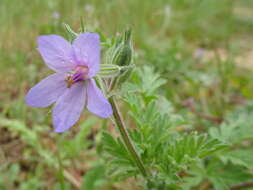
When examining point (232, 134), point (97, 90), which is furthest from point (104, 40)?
point (232, 134)

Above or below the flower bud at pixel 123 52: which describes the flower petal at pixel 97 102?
below

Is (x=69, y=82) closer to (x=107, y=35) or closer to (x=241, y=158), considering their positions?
(x=241, y=158)

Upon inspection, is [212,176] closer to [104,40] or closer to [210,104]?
[104,40]

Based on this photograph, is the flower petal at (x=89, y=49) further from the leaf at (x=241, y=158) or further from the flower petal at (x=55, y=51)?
the leaf at (x=241, y=158)

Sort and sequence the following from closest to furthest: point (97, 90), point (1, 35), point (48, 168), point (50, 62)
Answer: point (97, 90) → point (50, 62) → point (48, 168) → point (1, 35)

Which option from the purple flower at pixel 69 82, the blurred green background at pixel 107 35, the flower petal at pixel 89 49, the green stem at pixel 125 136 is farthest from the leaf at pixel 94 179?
the flower petal at pixel 89 49

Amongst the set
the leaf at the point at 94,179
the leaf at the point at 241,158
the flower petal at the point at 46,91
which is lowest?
the leaf at the point at 94,179

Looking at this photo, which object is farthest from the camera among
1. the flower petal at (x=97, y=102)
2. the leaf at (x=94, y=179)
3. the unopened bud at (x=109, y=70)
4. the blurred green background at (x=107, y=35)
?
the blurred green background at (x=107, y=35)
